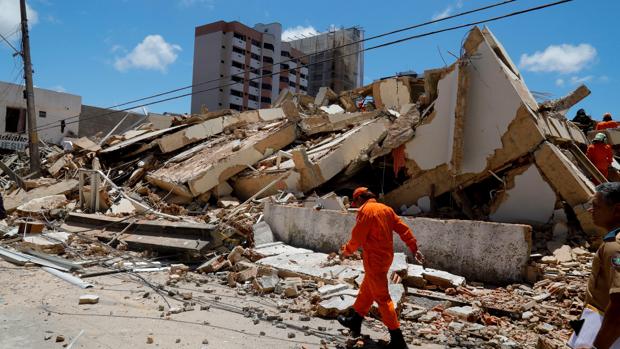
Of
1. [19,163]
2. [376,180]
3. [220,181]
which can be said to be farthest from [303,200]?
[19,163]

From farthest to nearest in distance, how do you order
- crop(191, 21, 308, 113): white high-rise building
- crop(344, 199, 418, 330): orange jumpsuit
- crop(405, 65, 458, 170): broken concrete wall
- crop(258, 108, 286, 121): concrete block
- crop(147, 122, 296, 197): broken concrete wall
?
crop(191, 21, 308, 113): white high-rise building, crop(258, 108, 286, 121): concrete block, crop(147, 122, 296, 197): broken concrete wall, crop(405, 65, 458, 170): broken concrete wall, crop(344, 199, 418, 330): orange jumpsuit

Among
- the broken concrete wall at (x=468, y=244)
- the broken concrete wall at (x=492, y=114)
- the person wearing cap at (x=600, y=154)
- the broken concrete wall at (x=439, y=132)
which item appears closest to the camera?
the broken concrete wall at (x=468, y=244)

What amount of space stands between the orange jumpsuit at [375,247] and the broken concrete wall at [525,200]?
4.55m

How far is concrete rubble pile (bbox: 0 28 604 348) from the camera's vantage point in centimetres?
573

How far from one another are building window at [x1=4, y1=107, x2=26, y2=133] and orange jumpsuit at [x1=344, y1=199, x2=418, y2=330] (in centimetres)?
2882

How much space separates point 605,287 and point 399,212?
7.58 m

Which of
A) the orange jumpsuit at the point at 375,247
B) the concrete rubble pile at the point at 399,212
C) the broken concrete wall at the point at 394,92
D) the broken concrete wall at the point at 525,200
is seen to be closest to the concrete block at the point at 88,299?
the concrete rubble pile at the point at 399,212

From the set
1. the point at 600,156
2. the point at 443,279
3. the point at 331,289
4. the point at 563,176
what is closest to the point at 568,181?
the point at 563,176

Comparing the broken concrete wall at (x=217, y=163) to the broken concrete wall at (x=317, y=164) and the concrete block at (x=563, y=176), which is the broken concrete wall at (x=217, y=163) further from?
the concrete block at (x=563, y=176)

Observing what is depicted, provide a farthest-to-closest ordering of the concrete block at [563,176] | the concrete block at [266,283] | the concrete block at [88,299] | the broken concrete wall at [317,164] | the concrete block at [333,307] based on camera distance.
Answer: the broken concrete wall at [317,164] → the concrete block at [563,176] → the concrete block at [266,283] → the concrete block at [88,299] → the concrete block at [333,307]

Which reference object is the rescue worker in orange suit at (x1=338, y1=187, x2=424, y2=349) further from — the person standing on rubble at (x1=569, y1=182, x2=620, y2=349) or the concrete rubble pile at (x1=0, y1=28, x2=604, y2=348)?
the person standing on rubble at (x1=569, y1=182, x2=620, y2=349)

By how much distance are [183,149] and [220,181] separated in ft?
13.7

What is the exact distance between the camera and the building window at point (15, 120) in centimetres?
2695

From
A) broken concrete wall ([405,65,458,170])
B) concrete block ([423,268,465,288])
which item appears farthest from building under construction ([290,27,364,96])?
concrete block ([423,268,465,288])
